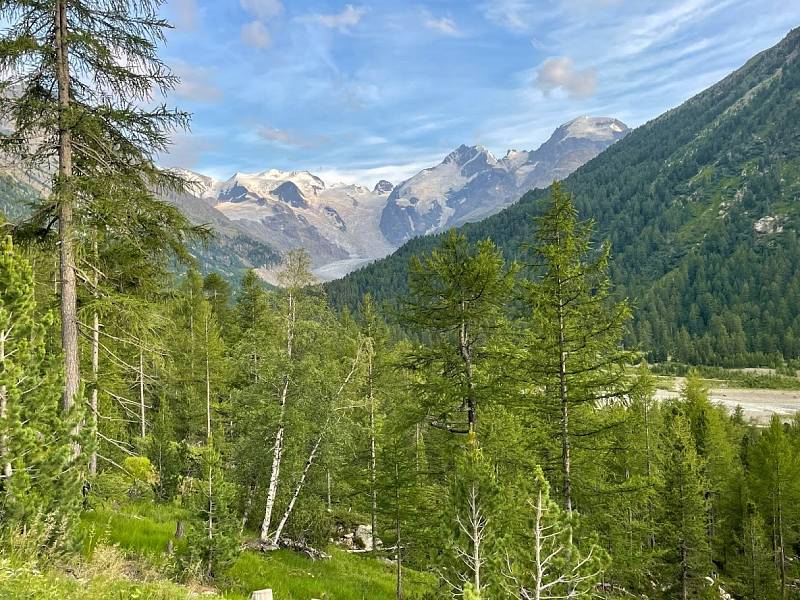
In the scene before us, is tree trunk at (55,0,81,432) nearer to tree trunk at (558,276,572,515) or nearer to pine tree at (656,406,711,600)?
tree trunk at (558,276,572,515)

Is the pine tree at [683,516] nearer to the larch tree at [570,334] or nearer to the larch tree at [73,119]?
the larch tree at [570,334]

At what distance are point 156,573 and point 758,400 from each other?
106 metres

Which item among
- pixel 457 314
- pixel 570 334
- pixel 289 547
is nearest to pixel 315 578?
pixel 289 547

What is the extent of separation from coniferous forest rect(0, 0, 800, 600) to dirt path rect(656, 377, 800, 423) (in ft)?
201

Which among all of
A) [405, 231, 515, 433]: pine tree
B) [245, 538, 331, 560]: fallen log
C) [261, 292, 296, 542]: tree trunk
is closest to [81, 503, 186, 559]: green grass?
[245, 538, 331, 560]: fallen log

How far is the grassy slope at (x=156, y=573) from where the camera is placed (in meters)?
6.08

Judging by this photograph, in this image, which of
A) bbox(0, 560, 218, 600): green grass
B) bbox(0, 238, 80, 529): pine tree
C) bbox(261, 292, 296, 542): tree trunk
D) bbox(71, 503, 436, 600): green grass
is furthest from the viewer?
bbox(261, 292, 296, 542): tree trunk

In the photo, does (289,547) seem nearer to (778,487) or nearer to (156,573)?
(156,573)

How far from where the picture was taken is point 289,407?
1923cm

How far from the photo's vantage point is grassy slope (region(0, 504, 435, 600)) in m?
6.08

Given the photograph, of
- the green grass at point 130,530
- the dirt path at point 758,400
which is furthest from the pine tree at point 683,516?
the dirt path at point 758,400

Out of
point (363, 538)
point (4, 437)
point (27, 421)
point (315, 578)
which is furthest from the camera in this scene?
point (363, 538)

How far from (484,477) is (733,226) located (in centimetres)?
22575

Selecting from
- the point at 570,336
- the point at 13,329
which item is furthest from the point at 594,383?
the point at 13,329
